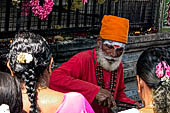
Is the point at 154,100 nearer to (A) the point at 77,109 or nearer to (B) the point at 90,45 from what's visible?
(A) the point at 77,109

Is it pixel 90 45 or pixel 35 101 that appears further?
pixel 90 45

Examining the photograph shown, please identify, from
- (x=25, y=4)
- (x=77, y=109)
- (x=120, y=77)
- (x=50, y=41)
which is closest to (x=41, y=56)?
(x=77, y=109)

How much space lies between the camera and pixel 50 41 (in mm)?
6398

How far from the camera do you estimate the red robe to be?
4.42 m

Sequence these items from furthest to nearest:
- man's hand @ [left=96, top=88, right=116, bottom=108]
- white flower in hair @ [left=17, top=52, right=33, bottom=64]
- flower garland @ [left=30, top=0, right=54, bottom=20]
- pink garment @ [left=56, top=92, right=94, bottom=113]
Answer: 1. flower garland @ [left=30, top=0, right=54, bottom=20]
2. man's hand @ [left=96, top=88, right=116, bottom=108]
3. pink garment @ [left=56, top=92, right=94, bottom=113]
4. white flower in hair @ [left=17, top=52, right=33, bottom=64]

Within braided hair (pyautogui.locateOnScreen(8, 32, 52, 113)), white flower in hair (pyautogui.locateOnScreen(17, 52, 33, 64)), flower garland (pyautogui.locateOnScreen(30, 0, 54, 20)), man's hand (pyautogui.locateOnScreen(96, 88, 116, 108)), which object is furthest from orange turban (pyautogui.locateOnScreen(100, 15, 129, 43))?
white flower in hair (pyautogui.locateOnScreen(17, 52, 33, 64))

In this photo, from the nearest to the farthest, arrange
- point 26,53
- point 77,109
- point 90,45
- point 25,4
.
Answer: point 26,53, point 77,109, point 25,4, point 90,45

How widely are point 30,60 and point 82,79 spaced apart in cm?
189

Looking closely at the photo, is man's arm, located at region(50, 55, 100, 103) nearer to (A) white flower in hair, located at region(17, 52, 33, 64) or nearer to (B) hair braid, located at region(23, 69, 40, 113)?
(B) hair braid, located at region(23, 69, 40, 113)

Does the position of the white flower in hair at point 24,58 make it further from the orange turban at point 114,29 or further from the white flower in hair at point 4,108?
the orange turban at point 114,29

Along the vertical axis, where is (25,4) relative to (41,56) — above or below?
above

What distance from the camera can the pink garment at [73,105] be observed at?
3.00m

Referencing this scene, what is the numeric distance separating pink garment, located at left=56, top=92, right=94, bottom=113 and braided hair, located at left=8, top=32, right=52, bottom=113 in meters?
0.23

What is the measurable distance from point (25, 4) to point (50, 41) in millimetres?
916
